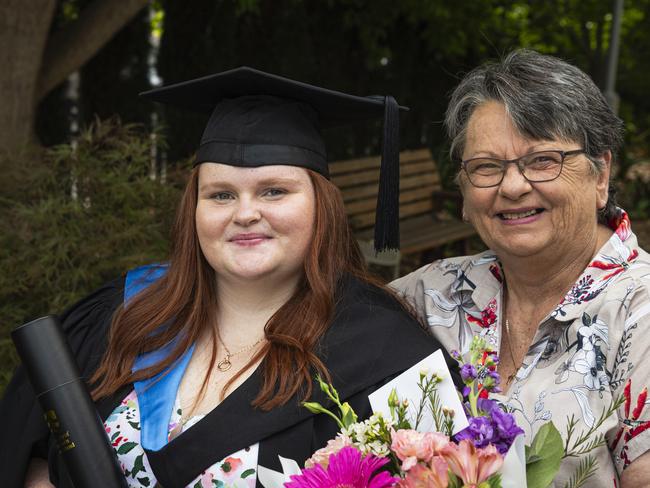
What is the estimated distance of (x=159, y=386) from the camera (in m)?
2.16

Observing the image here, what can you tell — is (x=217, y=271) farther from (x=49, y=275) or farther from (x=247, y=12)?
(x=247, y=12)

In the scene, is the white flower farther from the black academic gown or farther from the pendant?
the pendant

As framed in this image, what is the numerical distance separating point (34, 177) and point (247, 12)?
11.4ft

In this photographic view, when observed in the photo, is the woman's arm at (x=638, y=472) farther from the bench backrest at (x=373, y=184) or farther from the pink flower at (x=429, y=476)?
the bench backrest at (x=373, y=184)

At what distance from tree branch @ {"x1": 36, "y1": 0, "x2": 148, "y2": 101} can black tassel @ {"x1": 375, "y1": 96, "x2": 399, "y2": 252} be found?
123 inches

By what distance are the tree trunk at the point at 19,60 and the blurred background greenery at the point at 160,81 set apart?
0.01 meters

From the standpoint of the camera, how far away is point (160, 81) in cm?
656

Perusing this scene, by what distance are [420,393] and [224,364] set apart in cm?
74

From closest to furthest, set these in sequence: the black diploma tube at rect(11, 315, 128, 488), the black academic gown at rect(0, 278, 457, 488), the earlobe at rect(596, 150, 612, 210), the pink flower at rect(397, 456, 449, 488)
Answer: the pink flower at rect(397, 456, 449, 488)
the black diploma tube at rect(11, 315, 128, 488)
the black academic gown at rect(0, 278, 457, 488)
the earlobe at rect(596, 150, 612, 210)

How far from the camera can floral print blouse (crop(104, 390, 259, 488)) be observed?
1959 mm

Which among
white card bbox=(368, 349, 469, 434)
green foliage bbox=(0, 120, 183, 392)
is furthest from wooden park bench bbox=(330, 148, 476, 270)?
white card bbox=(368, 349, 469, 434)

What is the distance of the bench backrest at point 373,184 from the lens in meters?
6.00

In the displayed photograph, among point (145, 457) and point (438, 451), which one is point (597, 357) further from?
point (145, 457)

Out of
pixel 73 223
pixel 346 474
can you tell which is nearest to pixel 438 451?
pixel 346 474
